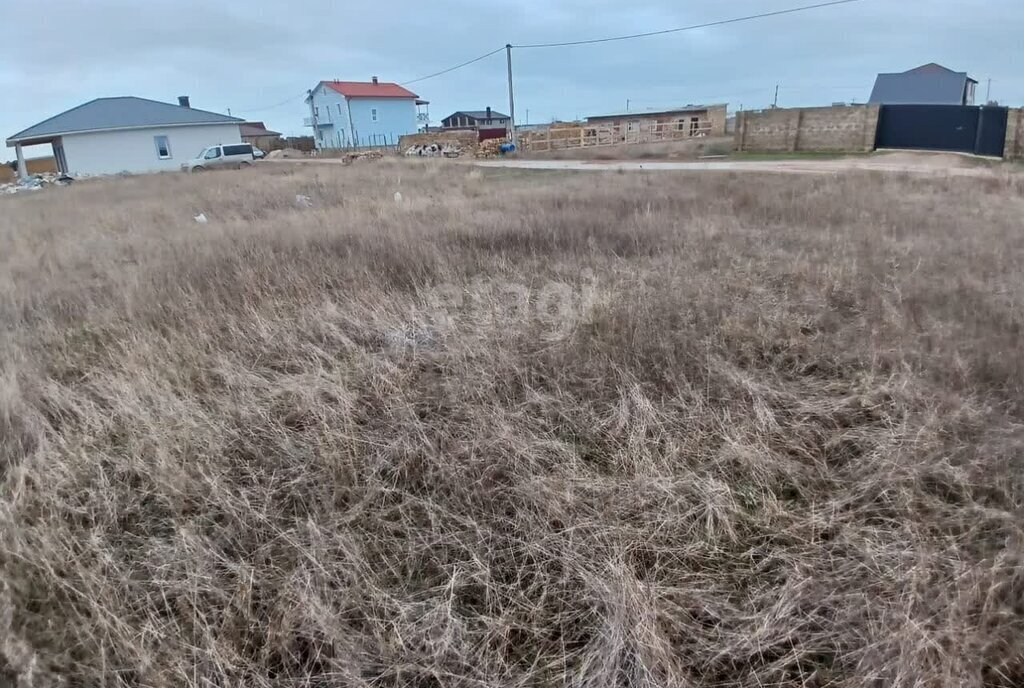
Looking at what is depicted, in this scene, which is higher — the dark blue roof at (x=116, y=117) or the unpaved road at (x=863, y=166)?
the dark blue roof at (x=116, y=117)

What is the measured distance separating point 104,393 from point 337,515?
80.7 inches

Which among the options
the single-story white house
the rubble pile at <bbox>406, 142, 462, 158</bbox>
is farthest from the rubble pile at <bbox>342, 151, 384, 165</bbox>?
the single-story white house

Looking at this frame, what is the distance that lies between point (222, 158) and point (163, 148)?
795 centimetres

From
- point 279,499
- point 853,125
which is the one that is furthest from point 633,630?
point 853,125

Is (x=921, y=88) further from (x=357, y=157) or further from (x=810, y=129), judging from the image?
(x=357, y=157)

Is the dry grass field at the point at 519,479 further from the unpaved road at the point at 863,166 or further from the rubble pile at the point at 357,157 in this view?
the rubble pile at the point at 357,157

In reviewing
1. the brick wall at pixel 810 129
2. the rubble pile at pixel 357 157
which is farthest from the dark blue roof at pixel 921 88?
the rubble pile at pixel 357 157

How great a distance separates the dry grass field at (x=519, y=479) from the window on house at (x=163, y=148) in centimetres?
3442

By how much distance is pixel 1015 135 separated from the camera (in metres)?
18.3

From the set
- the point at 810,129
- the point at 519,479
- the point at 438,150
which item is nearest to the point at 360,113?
the point at 438,150

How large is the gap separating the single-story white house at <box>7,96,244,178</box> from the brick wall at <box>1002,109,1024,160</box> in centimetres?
3914

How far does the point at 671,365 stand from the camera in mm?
3561

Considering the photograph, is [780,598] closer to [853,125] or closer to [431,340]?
[431,340]

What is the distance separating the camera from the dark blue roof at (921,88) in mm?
42000
